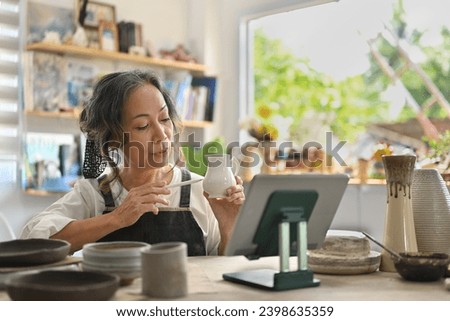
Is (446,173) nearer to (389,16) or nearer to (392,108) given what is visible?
(392,108)

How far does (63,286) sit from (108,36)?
309 centimetres

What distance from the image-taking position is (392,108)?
12.8ft

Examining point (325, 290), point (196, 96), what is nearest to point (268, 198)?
point (325, 290)

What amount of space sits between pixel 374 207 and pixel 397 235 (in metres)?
2.24

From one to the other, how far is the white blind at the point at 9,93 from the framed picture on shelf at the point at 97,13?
43 centimetres

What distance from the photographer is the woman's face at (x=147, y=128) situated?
2.02 meters

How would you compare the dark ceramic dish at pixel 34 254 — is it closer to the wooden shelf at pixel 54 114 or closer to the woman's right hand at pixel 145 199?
the woman's right hand at pixel 145 199

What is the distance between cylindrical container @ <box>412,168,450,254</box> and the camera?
5.08ft

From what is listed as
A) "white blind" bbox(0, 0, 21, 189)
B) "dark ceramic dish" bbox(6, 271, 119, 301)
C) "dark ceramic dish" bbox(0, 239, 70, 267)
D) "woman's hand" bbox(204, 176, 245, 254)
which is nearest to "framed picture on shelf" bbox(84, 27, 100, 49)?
"white blind" bbox(0, 0, 21, 189)

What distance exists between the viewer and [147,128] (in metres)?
2.04

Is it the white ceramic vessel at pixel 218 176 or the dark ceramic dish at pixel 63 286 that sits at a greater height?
the white ceramic vessel at pixel 218 176

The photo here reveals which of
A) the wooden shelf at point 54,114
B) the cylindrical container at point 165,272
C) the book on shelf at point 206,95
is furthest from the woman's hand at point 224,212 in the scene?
the book on shelf at point 206,95

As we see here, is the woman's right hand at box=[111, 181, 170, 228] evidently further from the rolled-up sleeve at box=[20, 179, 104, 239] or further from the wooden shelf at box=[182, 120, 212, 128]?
the wooden shelf at box=[182, 120, 212, 128]

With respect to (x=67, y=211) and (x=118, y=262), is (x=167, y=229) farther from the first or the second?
(x=118, y=262)
